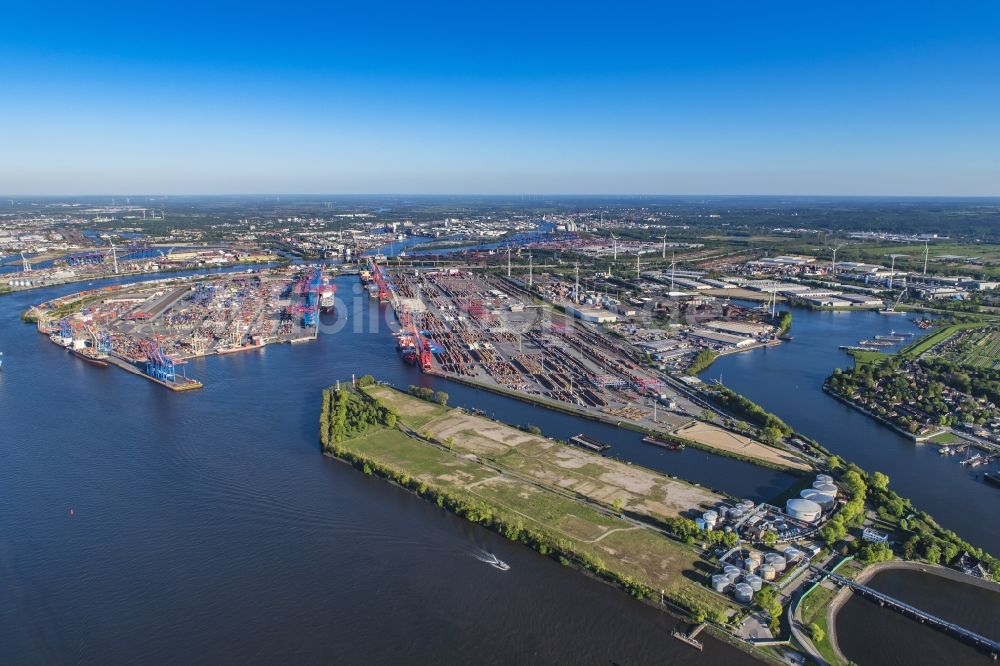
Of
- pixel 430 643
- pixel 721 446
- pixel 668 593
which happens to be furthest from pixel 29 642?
pixel 721 446

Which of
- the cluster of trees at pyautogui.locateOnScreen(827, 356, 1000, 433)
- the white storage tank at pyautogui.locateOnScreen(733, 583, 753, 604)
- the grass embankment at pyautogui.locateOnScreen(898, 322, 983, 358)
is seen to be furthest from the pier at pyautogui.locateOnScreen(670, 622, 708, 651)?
the grass embankment at pyautogui.locateOnScreen(898, 322, 983, 358)

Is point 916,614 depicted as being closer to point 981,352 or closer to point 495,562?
point 495,562

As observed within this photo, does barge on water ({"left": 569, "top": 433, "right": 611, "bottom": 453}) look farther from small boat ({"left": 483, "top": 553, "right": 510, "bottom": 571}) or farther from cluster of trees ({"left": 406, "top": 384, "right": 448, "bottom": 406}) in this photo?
small boat ({"left": 483, "top": 553, "right": 510, "bottom": 571})

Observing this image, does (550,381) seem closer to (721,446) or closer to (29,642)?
(721,446)

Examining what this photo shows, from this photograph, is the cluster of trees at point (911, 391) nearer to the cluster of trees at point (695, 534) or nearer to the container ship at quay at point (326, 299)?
the cluster of trees at point (695, 534)

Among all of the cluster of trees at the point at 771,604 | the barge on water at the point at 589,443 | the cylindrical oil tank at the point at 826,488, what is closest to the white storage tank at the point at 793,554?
the cluster of trees at the point at 771,604

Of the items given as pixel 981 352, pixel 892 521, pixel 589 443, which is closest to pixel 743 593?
pixel 892 521
